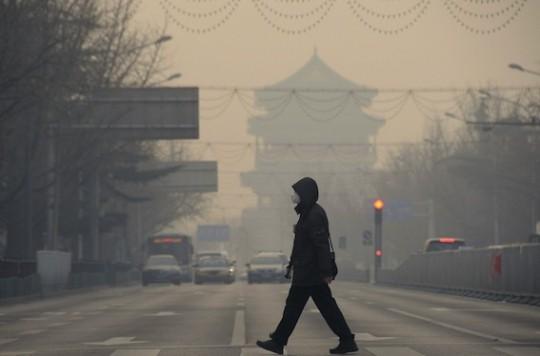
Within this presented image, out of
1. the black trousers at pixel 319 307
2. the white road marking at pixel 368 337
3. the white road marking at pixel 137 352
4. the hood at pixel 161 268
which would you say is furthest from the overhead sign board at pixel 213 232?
the black trousers at pixel 319 307

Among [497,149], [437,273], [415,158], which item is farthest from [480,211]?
[437,273]

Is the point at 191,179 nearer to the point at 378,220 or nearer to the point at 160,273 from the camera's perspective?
→ the point at 160,273

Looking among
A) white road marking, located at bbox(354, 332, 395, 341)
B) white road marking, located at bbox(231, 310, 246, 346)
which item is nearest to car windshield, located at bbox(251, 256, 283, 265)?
white road marking, located at bbox(231, 310, 246, 346)

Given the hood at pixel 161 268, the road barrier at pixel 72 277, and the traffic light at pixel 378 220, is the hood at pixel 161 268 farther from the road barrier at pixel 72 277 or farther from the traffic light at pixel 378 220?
the traffic light at pixel 378 220

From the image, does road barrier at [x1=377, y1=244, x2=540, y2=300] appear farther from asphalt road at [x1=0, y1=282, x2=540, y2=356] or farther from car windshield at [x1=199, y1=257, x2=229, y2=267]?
car windshield at [x1=199, y1=257, x2=229, y2=267]

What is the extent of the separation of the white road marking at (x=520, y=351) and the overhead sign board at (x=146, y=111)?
45.4 m

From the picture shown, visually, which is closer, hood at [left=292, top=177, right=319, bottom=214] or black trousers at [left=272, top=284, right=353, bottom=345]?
hood at [left=292, top=177, right=319, bottom=214]

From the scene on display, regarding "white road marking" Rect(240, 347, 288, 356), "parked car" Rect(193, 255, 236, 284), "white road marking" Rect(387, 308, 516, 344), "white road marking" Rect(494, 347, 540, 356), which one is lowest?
"white road marking" Rect(240, 347, 288, 356)

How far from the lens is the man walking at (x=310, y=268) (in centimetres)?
1672

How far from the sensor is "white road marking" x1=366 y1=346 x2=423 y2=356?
56.8 ft

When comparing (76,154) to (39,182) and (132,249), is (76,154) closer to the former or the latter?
(39,182)

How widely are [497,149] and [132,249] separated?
98.7ft

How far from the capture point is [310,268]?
659 inches

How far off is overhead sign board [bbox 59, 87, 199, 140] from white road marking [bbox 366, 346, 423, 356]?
44.6 meters
